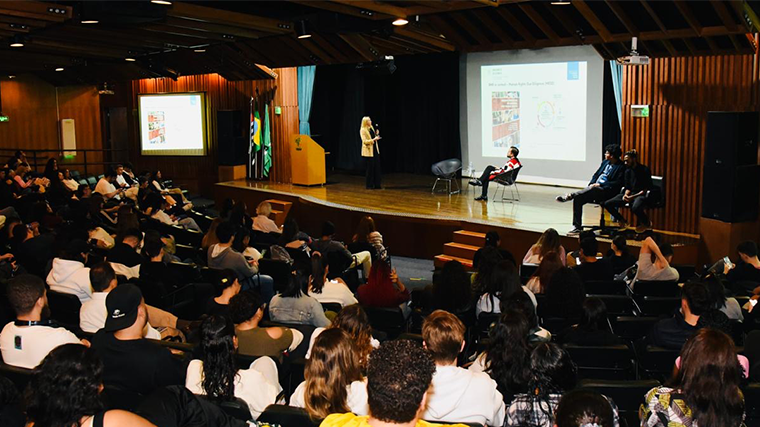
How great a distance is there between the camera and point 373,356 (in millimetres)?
2113

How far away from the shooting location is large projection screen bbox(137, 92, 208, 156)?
18812 mm

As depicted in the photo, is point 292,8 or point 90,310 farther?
point 292,8

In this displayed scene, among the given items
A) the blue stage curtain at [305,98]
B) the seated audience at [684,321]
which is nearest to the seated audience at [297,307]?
the seated audience at [684,321]

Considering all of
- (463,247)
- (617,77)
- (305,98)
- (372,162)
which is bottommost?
(463,247)

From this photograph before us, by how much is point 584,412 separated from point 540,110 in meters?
12.7

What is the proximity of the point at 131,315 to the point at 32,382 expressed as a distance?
1224 mm

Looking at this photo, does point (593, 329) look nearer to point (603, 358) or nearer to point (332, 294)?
point (603, 358)

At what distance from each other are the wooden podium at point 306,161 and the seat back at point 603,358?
11.4 meters

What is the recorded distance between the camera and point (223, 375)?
11.8 ft

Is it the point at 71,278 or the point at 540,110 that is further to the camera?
the point at 540,110

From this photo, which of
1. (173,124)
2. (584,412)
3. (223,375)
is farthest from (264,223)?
(173,124)

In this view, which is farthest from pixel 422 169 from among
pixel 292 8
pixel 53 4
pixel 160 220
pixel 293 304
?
pixel 293 304

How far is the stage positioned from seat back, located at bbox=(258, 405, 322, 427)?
7.40 m

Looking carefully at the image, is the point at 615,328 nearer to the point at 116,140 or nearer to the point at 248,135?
the point at 248,135
